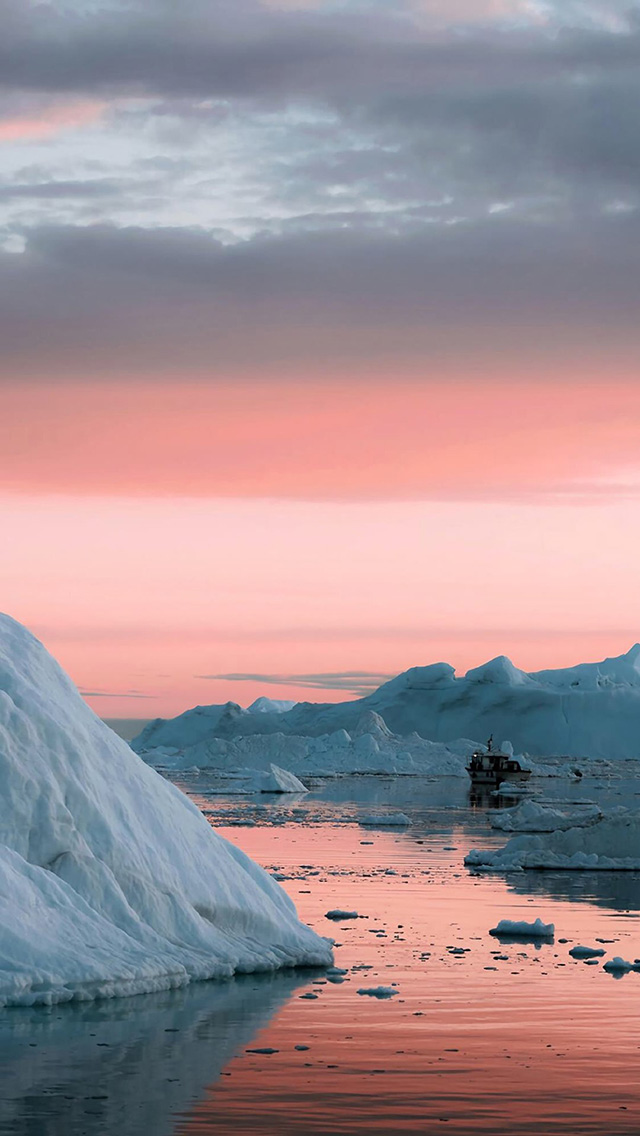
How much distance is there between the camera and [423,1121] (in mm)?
12125

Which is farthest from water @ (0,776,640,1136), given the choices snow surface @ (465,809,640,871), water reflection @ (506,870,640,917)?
snow surface @ (465,809,640,871)

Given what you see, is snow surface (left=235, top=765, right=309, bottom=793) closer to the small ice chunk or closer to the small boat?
the small ice chunk

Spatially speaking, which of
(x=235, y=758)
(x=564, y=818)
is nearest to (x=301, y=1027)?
(x=564, y=818)

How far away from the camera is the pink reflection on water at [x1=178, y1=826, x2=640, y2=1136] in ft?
40.4

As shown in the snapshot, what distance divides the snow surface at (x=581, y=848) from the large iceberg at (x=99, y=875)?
59.0ft

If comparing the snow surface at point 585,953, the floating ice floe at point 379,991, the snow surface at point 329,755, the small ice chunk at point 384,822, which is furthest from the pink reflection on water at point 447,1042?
the snow surface at point 329,755

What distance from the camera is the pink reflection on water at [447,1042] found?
40.4 feet

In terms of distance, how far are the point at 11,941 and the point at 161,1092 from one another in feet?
13.4

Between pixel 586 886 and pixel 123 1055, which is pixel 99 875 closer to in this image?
pixel 123 1055

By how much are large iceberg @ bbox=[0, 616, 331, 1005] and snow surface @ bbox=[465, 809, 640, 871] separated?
1799cm

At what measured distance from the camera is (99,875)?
1836 centimetres

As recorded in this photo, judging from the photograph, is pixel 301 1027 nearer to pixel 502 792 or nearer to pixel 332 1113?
pixel 332 1113

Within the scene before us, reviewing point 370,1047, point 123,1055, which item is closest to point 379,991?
point 370,1047

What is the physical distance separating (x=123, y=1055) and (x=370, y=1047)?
2388 millimetres
